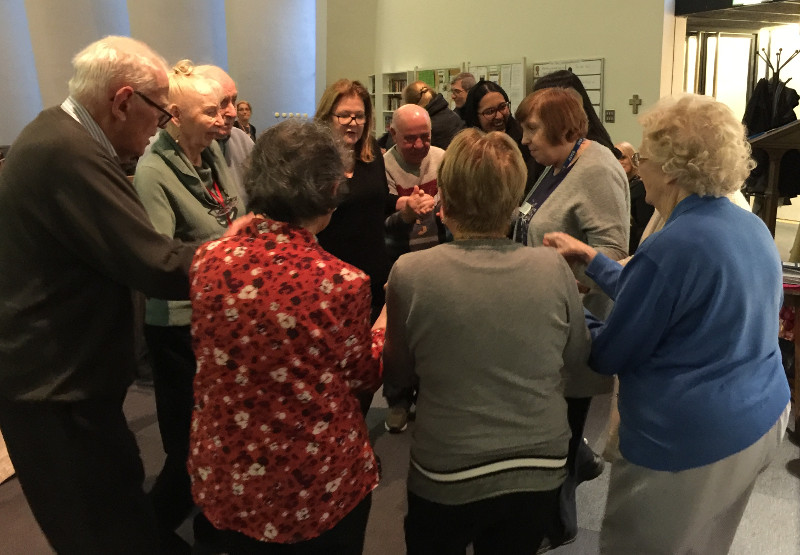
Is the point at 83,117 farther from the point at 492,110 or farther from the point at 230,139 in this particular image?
the point at 492,110

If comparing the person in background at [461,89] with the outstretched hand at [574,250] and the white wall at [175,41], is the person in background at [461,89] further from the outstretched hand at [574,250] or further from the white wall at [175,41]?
the white wall at [175,41]

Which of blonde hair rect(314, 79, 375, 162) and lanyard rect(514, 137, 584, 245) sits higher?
blonde hair rect(314, 79, 375, 162)

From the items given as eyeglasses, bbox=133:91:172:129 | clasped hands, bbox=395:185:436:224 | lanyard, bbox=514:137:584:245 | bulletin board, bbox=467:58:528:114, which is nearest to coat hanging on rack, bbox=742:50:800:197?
bulletin board, bbox=467:58:528:114

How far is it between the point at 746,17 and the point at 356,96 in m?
6.32

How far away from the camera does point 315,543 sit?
141 centimetres

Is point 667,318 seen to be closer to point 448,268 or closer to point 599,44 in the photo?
point 448,268

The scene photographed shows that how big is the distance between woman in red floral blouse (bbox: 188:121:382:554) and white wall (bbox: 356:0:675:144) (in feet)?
20.4

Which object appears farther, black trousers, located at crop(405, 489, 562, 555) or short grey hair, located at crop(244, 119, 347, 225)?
black trousers, located at crop(405, 489, 562, 555)

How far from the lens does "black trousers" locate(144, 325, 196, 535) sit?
223 cm

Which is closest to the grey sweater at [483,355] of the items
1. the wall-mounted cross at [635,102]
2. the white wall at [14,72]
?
the wall-mounted cross at [635,102]

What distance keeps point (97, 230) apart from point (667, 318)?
1330 mm

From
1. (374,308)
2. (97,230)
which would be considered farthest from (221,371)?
(374,308)

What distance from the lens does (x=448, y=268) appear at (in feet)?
4.66

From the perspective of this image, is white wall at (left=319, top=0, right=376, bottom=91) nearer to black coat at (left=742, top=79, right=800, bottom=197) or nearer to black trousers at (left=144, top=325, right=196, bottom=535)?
black coat at (left=742, top=79, right=800, bottom=197)
